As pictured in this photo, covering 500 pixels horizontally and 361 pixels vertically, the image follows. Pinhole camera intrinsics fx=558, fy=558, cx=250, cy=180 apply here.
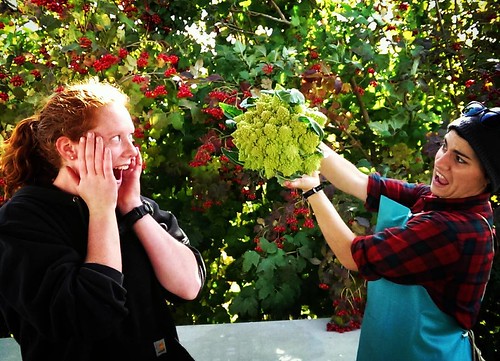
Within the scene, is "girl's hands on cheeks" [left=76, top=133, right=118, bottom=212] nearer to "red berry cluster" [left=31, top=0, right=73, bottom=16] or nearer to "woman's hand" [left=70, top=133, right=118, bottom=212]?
"woman's hand" [left=70, top=133, right=118, bottom=212]

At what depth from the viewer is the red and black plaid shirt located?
1.48 metres

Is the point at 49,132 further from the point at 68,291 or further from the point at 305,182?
the point at 305,182

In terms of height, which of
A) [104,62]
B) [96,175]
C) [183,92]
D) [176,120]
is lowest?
[96,175]

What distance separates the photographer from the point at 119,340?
1.44 m

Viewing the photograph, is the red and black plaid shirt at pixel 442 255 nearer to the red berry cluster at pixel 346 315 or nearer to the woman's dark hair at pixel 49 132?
the woman's dark hair at pixel 49 132

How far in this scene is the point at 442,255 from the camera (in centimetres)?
148

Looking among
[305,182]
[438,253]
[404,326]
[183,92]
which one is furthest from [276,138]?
[183,92]

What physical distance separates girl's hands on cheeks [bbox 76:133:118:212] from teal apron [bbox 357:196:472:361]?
0.81 m

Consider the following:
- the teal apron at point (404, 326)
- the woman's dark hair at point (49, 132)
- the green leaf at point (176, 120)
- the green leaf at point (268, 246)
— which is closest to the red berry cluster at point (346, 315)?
the green leaf at point (268, 246)

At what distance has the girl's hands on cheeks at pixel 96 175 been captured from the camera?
1331mm

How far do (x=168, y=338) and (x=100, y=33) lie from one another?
197cm

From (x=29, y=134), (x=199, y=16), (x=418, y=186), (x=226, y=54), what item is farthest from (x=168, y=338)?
(x=199, y=16)

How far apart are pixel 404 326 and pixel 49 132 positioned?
1.10 m

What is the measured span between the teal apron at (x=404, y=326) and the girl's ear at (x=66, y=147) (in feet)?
2.96
